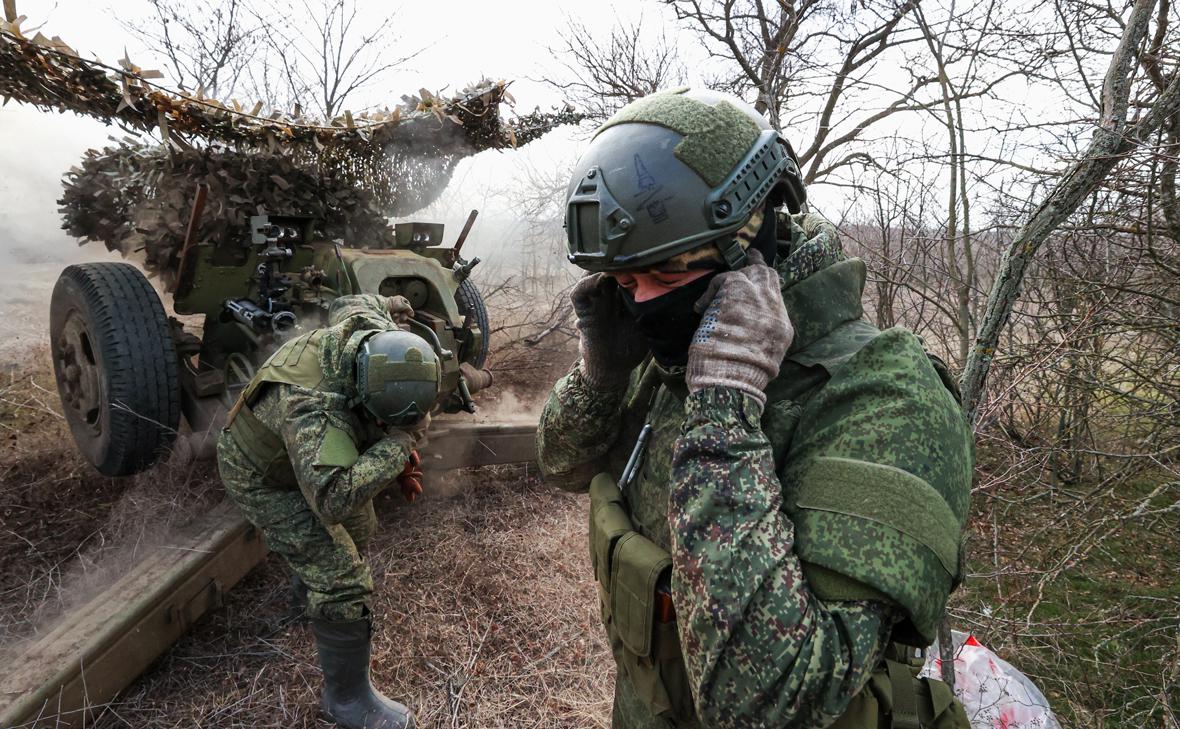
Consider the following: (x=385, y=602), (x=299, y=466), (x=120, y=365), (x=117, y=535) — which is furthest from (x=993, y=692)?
(x=120, y=365)

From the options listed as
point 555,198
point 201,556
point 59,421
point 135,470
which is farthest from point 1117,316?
point 59,421

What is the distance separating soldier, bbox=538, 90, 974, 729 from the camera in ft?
3.52

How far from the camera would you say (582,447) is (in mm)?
1798

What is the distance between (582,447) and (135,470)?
379cm

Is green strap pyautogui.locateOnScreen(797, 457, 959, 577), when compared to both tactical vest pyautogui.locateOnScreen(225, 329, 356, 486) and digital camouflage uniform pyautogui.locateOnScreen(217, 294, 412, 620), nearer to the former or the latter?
digital camouflage uniform pyautogui.locateOnScreen(217, 294, 412, 620)

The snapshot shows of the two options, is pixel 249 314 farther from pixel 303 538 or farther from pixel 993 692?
pixel 993 692

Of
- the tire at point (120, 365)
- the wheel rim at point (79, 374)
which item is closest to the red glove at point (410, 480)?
the tire at point (120, 365)

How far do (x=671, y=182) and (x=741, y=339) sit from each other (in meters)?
0.37

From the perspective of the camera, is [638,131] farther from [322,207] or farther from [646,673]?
[322,207]

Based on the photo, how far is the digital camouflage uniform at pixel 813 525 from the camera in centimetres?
106

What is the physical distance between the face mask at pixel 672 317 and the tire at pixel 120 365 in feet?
Answer: 12.5

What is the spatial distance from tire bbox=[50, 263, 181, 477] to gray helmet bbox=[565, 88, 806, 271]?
3.72m

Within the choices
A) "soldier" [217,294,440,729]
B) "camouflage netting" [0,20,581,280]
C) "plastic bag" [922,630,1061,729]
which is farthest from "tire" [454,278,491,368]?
"plastic bag" [922,630,1061,729]

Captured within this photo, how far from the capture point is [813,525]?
44.1 inches
